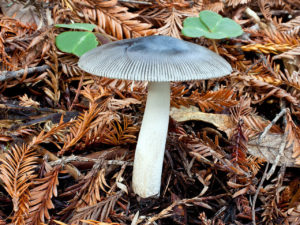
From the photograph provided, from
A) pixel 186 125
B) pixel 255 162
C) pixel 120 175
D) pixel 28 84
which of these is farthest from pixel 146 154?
pixel 28 84

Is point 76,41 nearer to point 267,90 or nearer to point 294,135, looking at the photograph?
point 267,90

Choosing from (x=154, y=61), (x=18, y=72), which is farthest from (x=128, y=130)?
(x=18, y=72)

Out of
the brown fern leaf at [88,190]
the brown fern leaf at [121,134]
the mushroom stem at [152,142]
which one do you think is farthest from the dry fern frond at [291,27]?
the brown fern leaf at [88,190]

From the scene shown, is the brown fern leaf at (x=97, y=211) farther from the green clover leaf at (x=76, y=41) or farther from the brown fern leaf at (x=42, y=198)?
the green clover leaf at (x=76, y=41)

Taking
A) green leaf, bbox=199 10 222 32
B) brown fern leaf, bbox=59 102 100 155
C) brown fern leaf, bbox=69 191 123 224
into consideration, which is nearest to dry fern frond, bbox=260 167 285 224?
brown fern leaf, bbox=69 191 123 224

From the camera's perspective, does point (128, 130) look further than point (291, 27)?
No

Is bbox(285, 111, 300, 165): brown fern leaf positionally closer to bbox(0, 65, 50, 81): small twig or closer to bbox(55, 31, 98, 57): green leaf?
bbox(55, 31, 98, 57): green leaf

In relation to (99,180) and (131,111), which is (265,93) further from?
(99,180)
